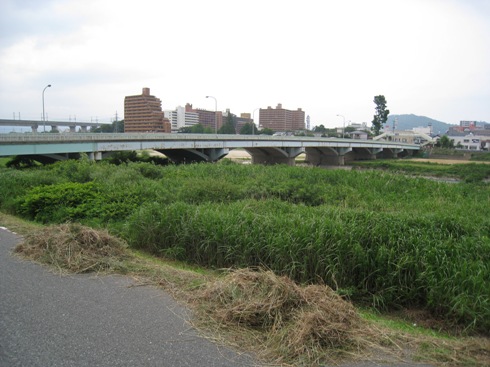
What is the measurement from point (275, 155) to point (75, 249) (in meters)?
47.0

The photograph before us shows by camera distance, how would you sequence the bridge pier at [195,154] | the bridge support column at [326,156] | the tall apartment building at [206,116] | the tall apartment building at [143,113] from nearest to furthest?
the bridge pier at [195,154]
the bridge support column at [326,156]
the tall apartment building at [143,113]
the tall apartment building at [206,116]

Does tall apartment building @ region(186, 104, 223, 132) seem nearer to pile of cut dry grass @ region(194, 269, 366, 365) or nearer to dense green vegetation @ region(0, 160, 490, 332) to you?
dense green vegetation @ region(0, 160, 490, 332)

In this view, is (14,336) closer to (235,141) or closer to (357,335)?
(357,335)

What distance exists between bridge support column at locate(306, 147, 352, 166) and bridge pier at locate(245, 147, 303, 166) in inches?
400

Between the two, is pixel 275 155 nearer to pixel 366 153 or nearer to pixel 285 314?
pixel 366 153

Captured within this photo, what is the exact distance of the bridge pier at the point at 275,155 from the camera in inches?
2015

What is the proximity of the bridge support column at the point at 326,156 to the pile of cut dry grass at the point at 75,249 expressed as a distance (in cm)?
5511

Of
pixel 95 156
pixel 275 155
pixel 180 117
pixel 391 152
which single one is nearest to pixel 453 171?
pixel 275 155

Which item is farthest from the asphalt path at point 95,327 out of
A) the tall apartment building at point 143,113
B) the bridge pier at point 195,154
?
the tall apartment building at point 143,113

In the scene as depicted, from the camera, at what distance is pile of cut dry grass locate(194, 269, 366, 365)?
156 inches

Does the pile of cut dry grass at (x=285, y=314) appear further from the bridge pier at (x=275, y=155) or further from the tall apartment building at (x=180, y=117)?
the tall apartment building at (x=180, y=117)

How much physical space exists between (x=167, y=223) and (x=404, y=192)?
10449mm

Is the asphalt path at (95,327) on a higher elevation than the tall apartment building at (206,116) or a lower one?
lower

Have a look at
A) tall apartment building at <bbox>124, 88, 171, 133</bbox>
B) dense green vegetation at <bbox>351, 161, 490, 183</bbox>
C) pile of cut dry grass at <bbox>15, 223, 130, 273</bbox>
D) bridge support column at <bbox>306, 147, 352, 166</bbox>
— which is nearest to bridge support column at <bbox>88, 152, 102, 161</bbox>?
pile of cut dry grass at <bbox>15, 223, 130, 273</bbox>
